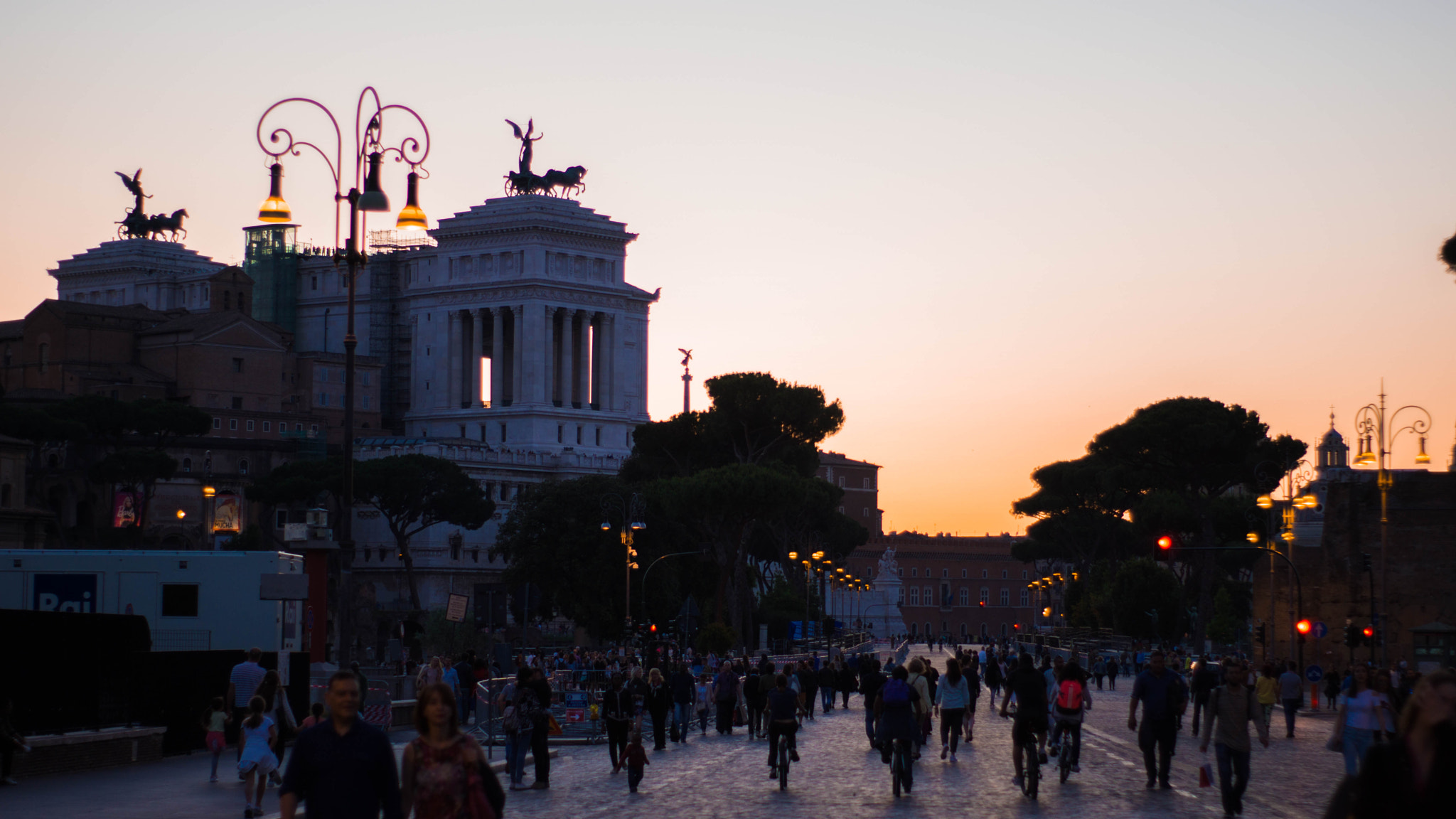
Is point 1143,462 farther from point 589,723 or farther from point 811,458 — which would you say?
point 589,723

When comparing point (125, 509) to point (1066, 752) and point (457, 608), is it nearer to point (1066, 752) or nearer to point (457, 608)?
point (457, 608)

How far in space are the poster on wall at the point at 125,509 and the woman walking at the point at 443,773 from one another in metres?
82.7

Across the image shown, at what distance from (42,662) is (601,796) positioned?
725 cm

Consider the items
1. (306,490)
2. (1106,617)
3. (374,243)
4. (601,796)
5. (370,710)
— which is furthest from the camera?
(374,243)

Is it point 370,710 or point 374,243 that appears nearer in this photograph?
point 370,710

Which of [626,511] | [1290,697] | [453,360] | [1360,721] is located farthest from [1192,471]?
[1360,721]

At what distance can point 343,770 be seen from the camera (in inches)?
337

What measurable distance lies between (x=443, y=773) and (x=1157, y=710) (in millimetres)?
11301

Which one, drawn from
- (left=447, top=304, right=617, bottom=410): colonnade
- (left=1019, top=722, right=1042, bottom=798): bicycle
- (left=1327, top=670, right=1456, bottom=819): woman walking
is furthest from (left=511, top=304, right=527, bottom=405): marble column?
(left=1327, top=670, right=1456, bottom=819): woman walking

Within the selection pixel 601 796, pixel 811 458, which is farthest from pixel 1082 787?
pixel 811 458

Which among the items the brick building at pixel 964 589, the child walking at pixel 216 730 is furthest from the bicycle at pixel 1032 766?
the brick building at pixel 964 589

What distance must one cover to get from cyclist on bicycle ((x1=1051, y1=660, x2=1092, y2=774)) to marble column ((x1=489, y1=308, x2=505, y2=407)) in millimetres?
98128

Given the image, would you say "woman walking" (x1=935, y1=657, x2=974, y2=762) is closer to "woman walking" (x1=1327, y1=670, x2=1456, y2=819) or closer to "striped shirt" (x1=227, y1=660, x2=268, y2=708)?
"striped shirt" (x1=227, y1=660, x2=268, y2=708)

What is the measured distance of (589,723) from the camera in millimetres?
32531
